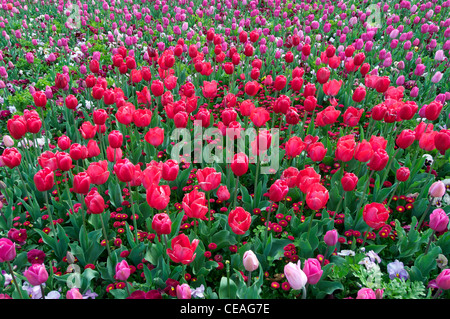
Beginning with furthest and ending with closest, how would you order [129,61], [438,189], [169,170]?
[129,61] → [438,189] → [169,170]

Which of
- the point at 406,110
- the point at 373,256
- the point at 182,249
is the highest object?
the point at 406,110

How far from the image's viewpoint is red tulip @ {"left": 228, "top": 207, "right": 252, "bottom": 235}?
192cm

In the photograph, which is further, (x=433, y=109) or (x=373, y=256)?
(x=433, y=109)

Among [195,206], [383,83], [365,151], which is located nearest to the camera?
[195,206]

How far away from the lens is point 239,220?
1.99 metres

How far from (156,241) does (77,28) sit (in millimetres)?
7283

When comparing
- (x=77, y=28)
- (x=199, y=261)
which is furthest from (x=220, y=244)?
(x=77, y=28)

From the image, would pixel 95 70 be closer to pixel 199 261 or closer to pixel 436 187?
pixel 199 261

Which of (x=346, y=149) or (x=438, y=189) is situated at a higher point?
(x=346, y=149)

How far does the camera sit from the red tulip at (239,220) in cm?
192

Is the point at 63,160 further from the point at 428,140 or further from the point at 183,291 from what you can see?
the point at 428,140

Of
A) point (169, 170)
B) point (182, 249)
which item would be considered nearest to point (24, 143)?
point (169, 170)

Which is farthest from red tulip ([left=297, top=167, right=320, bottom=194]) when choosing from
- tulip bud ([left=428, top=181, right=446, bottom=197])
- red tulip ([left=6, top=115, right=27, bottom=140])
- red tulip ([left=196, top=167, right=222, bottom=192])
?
red tulip ([left=6, top=115, right=27, bottom=140])

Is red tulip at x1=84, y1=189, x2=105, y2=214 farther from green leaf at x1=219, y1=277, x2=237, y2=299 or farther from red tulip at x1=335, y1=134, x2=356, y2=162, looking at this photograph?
red tulip at x1=335, y1=134, x2=356, y2=162
